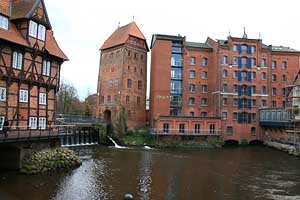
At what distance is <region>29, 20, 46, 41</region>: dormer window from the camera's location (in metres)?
24.0

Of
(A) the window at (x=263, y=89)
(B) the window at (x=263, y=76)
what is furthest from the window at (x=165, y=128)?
(B) the window at (x=263, y=76)

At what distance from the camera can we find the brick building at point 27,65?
22031mm

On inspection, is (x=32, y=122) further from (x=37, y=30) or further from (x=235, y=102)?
(x=235, y=102)

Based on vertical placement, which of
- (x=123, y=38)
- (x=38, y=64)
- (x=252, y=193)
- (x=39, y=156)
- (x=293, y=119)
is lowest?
(x=252, y=193)

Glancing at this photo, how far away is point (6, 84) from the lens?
22000 millimetres

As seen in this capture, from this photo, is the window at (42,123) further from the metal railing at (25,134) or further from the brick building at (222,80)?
the brick building at (222,80)

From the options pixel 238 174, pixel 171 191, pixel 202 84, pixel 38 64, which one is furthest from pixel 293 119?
pixel 38 64

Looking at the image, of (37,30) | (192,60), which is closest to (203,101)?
(192,60)

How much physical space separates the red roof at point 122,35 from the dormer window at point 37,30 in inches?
857

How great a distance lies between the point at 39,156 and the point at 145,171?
8078mm

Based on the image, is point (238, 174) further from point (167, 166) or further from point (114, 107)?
point (114, 107)

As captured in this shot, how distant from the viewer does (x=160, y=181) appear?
68.2 ft

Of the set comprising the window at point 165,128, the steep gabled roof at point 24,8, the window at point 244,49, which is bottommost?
the window at point 165,128

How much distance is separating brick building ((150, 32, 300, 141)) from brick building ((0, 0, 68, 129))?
72.1ft
